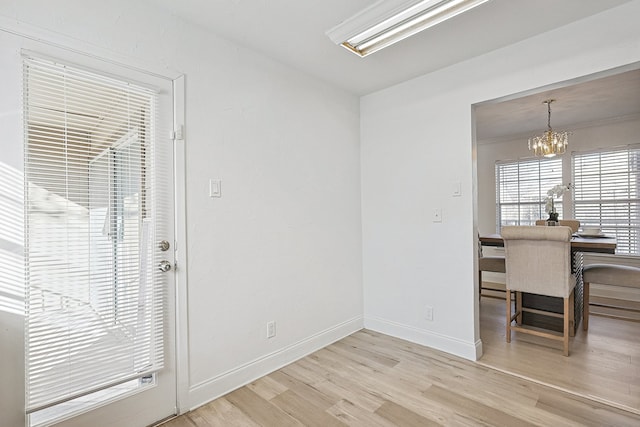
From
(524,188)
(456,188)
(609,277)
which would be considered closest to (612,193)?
(524,188)

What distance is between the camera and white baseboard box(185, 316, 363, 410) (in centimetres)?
206

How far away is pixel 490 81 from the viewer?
8.23 ft

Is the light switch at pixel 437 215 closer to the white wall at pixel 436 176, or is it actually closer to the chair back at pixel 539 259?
the white wall at pixel 436 176

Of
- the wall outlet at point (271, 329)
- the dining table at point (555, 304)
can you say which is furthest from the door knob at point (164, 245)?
the dining table at point (555, 304)

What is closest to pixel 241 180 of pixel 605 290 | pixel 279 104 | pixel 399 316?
pixel 279 104

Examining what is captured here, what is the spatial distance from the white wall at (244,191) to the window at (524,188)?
3515mm

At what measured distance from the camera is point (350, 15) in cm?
199

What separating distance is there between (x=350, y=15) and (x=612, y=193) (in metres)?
4.71

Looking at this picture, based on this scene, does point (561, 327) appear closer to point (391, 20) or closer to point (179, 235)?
point (391, 20)

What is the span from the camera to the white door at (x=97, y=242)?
149 centimetres

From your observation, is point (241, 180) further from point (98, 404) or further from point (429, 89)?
point (429, 89)

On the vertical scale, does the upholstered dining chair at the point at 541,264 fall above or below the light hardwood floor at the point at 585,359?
above

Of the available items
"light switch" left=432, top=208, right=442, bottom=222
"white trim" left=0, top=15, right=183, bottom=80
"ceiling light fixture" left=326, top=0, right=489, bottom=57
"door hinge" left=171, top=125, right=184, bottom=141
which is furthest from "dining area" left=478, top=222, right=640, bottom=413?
"white trim" left=0, top=15, right=183, bottom=80

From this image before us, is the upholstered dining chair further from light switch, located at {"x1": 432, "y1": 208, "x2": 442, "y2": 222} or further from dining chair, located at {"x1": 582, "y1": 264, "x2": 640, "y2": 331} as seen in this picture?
light switch, located at {"x1": 432, "y1": 208, "x2": 442, "y2": 222}
